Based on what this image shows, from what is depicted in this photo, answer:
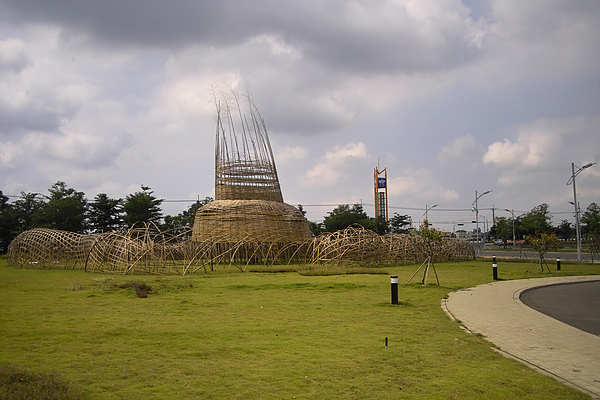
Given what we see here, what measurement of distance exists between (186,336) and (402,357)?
3949mm

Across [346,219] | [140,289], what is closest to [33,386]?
[140,289]

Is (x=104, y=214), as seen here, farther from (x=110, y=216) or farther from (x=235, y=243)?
(x=235, y=243)

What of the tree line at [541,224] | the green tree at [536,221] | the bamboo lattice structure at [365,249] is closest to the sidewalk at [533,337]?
the bamboo lattice structure at [365,249]

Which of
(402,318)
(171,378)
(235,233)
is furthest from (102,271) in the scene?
(171,378)

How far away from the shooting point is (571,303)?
13.7 m

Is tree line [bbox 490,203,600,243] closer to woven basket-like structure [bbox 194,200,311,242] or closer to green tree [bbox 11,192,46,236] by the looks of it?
woven basket-like structure [bbox 194,200,311,242]

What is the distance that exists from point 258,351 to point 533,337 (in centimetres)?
513

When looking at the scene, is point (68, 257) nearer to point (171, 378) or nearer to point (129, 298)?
point (129, 298)

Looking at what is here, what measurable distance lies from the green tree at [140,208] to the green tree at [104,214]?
3.40 feet

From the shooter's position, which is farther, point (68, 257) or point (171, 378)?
point (68, 257)

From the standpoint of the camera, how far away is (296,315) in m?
11.0

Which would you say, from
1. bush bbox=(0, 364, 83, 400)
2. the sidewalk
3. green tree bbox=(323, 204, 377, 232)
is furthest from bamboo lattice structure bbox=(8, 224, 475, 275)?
green tree bbox=(323, 204, 377, 232)

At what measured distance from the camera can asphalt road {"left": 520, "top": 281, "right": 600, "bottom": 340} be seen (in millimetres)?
10719

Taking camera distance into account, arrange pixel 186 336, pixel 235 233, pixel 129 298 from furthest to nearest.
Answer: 1. pixel 235 233
2. pixel 129 298
3. pixel 186 336
